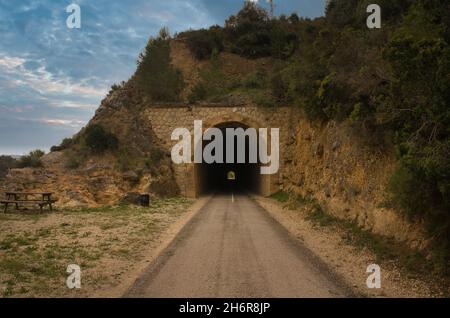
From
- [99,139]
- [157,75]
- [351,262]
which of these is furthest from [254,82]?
[351,262]

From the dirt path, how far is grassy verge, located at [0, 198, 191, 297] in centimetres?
86

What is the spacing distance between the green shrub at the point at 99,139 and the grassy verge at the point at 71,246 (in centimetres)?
766

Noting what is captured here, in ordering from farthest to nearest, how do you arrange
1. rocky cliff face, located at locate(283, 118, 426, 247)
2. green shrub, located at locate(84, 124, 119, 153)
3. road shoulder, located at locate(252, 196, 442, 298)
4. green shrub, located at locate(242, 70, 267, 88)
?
green shrub, located at locate(242, 70, 267, 88) → green shrub, located at locate(84, 124, 119, 153) → rocky cliff face, located at locate(283, 118, 426, 247) → road shoulder, located at locate(252, 196, 442, 298)

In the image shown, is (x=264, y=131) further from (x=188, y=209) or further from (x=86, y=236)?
(x=86, y=236)

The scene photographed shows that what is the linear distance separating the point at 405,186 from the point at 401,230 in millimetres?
1882

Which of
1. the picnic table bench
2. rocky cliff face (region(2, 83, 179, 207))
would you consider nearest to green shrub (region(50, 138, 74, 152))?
rocky cliff face (region(2, 83, 179, 207))

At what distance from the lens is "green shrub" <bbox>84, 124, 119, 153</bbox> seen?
23.8 metres

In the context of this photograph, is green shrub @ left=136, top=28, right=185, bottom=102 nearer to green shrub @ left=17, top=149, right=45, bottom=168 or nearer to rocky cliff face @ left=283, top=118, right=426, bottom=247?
green shrub @ left=17, top=149, right=45, bottom=168

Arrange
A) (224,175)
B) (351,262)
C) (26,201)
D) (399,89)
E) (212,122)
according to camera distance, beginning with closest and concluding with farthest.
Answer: (399,89), (351,262), (26,201), (212,122), (224,175)

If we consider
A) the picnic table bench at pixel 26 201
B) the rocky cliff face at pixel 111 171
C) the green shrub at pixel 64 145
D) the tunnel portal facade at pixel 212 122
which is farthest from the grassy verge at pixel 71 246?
the green shrub at pixel 64 145

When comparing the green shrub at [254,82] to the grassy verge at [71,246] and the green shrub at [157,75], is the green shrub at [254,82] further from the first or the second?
the grassy verge at [71,246]

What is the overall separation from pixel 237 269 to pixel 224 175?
4403 centimetres

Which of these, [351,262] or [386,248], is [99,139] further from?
[386,248]

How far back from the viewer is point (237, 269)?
7.94 m
